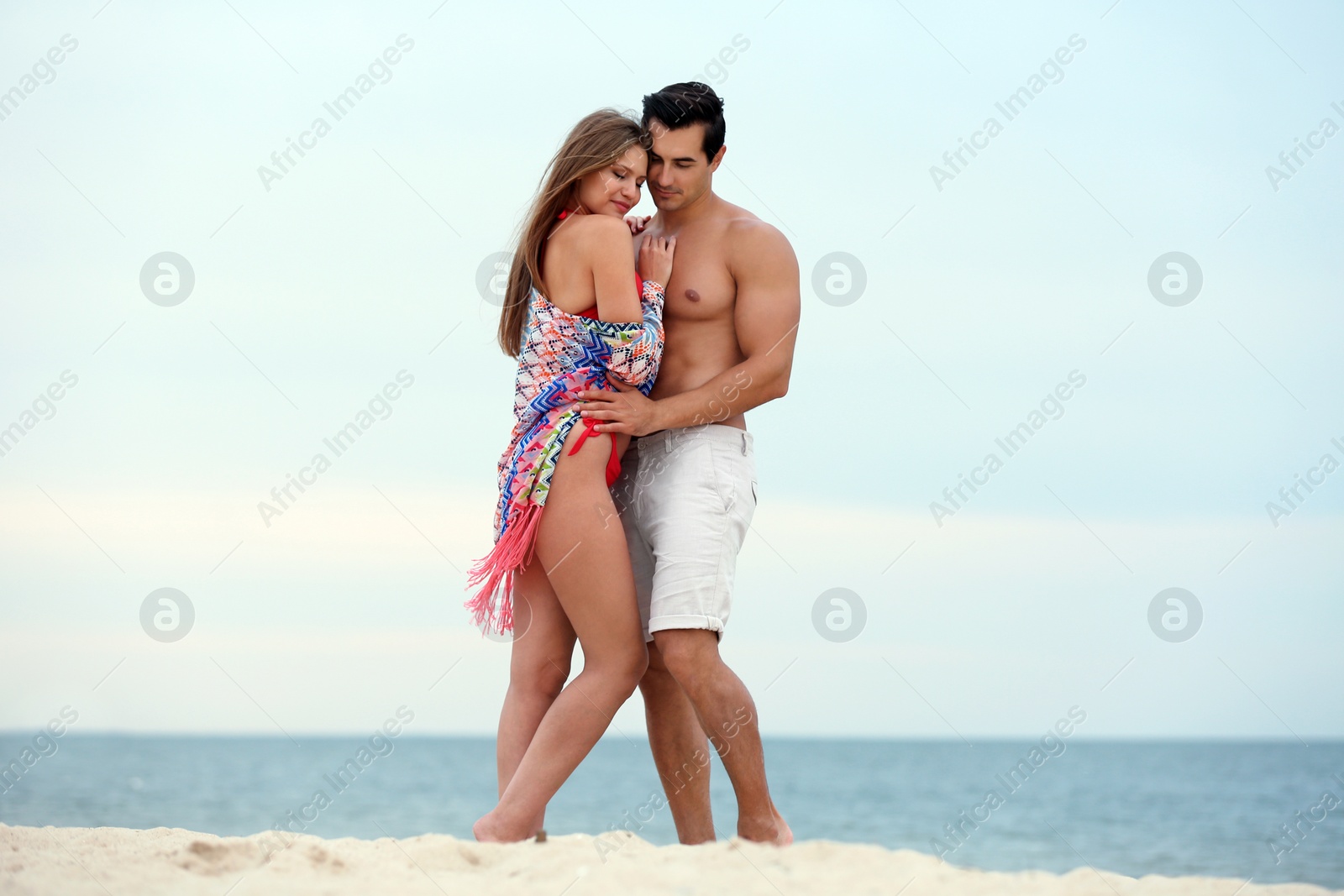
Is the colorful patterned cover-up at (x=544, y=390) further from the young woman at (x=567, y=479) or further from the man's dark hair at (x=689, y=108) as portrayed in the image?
the man's dark hair at (x=689, y=108)

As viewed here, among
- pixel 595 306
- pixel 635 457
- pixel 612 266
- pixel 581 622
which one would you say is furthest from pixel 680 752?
pixel 612 266

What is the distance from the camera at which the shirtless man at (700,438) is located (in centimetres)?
363

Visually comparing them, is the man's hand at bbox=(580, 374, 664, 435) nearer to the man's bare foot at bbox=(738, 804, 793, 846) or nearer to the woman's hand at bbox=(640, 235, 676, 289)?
the woman's hand at bbox=(640, 235, 676, 289)

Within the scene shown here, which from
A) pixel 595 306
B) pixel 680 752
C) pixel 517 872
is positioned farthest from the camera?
pixel 680 752

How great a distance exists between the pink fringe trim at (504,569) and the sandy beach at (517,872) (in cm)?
77

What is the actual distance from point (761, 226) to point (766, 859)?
215cm

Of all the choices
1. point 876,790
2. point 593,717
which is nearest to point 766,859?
point 593,717

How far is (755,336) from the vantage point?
3.91 meters

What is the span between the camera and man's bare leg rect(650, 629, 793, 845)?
141 inches

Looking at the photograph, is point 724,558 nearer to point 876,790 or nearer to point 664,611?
point 664,611

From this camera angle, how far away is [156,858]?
10.2 ft

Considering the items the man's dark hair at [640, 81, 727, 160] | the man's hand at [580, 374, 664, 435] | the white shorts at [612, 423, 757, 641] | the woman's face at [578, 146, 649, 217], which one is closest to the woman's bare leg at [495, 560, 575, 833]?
the white shorts at [612, 423, 757, 641]

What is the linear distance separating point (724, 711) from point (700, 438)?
36.8 inches

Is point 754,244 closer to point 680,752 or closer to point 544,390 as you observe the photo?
point 544,390
